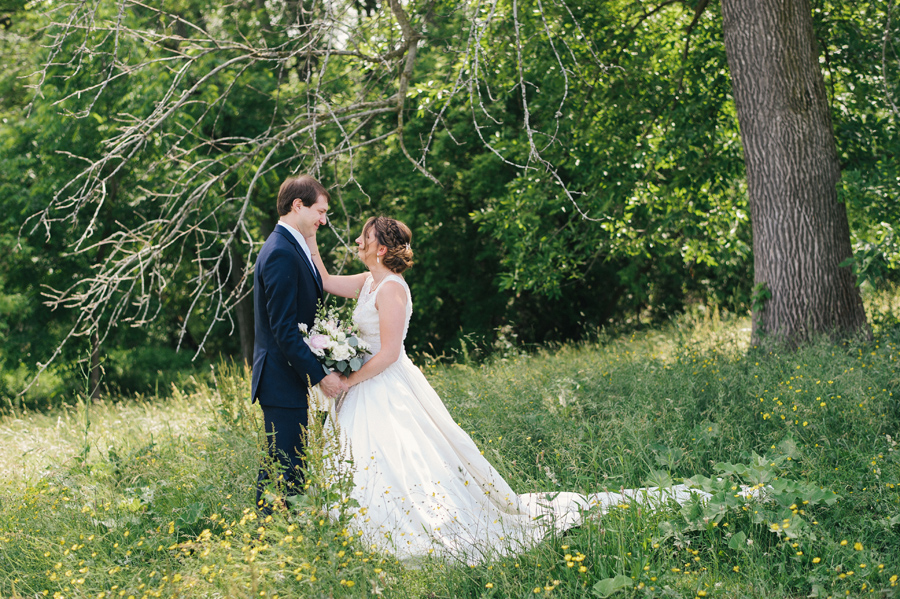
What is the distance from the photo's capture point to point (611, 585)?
2.79 meters

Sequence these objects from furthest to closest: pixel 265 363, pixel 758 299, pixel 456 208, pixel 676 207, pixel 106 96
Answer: pixel 456 208
pixel 106 96
pixel 676 207
pixel 758 299
pixel 265 363

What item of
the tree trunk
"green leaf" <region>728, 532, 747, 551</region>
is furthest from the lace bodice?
the tree trunk

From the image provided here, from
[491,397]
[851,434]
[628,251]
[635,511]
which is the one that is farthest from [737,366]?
[628,251]

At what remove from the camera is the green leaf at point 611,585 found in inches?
109

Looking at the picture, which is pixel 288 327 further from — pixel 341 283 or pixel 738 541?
pixel 738 541

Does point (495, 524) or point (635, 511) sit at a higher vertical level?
point (635, 511)

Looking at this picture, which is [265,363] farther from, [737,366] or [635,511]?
[737,366]

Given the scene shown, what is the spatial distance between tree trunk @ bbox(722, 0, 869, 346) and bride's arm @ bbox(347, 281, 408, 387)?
12.8ft

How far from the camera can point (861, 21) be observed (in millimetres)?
7336

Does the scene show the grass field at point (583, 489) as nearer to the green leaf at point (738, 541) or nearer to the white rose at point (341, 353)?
the green leaf at point (738, 541)

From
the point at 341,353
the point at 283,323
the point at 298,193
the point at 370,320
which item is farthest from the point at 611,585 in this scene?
the point at 298,193

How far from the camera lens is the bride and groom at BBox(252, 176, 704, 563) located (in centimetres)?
348

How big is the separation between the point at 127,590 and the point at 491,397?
10.6 ft

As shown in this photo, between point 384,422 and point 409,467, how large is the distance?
288mm
